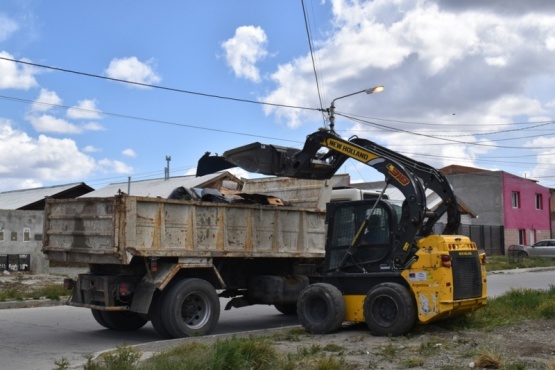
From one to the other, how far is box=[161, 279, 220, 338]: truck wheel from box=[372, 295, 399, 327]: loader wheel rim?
108 inches

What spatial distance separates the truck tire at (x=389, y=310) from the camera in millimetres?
9859

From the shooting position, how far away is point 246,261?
1255 cm

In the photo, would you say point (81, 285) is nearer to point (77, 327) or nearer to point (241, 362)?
point (77, 327)

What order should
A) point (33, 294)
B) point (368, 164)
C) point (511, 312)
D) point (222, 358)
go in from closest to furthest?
point (222, 358), point (368, 164), point (511, 312), point (33, 294)

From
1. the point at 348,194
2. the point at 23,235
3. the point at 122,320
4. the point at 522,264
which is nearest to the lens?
the point at 122,320

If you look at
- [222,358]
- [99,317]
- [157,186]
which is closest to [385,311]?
[222,358]

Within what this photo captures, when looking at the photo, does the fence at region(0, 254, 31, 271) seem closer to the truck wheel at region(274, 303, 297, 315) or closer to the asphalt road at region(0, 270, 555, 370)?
the asphalt road at region(0, 270, 555, 370)

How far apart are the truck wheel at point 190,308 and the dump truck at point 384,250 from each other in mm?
1530

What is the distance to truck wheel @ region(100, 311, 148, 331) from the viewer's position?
12164 mm

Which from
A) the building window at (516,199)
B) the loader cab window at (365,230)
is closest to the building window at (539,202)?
the building window at (516,199)

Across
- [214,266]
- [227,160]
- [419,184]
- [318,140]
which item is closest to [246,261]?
[214,266]

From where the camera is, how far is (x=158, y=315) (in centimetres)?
1079

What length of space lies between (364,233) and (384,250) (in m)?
0.47

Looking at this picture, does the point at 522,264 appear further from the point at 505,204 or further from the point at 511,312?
the point at 511,312
